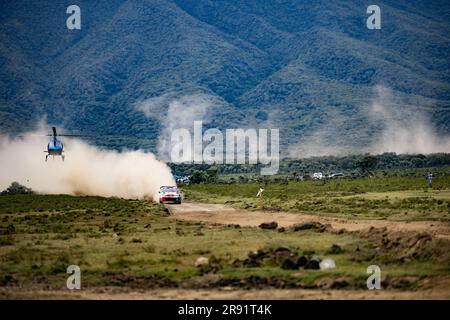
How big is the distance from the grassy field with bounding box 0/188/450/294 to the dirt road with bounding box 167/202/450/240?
2994 millimetres

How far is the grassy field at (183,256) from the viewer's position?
25953 millimetres

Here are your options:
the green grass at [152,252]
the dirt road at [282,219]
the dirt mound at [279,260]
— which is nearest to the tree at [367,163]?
the dirt road at [282,219]

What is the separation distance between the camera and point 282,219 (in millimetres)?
47250

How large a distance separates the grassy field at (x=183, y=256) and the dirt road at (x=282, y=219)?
2.99 meters

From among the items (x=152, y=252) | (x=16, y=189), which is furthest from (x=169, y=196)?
(x=152, y=252)

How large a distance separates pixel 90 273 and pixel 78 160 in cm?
6137

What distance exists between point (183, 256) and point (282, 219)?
17.0m

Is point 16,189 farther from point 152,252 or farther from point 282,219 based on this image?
point 152,252

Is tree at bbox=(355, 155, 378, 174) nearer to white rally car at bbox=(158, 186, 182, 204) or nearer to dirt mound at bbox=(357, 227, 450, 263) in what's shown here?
white rally car at bbox=(158, 186, 182, 204)

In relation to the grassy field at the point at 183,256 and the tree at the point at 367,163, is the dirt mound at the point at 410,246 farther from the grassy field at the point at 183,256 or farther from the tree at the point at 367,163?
the tree at the point at 367,163
